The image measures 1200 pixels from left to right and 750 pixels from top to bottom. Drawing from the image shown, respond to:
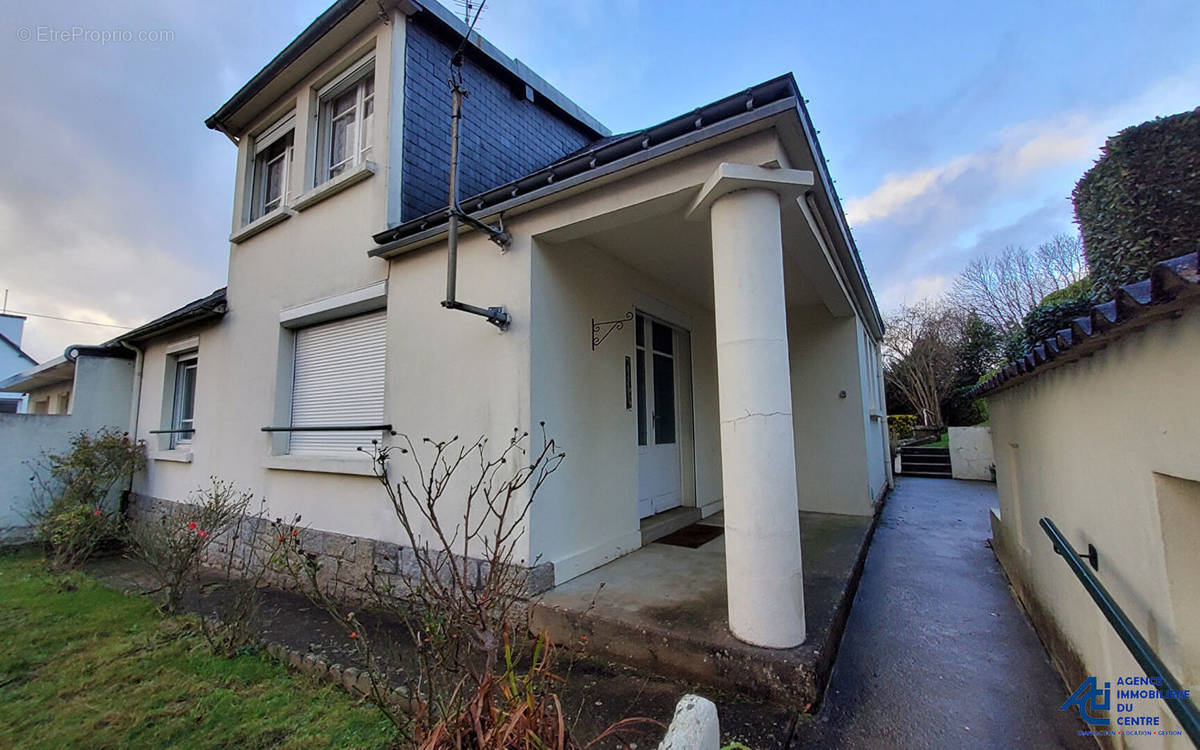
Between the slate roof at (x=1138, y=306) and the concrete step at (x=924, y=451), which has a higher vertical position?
the slate roof at (x=1138, y=306)

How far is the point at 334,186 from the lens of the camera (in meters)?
5.83

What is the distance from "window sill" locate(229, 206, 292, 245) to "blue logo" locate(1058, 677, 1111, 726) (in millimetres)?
9039

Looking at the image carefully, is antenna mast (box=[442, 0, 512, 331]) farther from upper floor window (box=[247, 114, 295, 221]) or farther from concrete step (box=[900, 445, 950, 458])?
concrete step (box=[900, 445, 950, 458])

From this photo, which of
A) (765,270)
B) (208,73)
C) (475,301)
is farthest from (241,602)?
(208,73)

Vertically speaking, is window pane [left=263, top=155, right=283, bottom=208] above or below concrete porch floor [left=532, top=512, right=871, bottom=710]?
above

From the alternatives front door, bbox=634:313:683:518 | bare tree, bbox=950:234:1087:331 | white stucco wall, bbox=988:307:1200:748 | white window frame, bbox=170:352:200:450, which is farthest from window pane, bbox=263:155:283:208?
bare tree, bbox=950:234:1087:331

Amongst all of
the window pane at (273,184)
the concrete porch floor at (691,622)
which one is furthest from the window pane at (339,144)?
the concrete porch floor at (691,622)

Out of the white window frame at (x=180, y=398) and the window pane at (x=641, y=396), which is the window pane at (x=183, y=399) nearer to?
the white window frame at (x=180, y=398)

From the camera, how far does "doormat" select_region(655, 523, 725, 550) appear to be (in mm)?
5266

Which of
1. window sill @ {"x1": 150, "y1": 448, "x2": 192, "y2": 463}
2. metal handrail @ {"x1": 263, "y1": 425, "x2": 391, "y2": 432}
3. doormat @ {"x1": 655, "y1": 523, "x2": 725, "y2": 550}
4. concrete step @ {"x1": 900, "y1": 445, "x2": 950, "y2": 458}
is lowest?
doormat @ {"x1": 655, "y1": 523, "x2": 725, "y2": 550}

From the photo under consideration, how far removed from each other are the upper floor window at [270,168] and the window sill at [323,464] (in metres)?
4.16

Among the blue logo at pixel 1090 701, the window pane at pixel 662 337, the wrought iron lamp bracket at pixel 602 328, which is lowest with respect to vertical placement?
the blue logo at pixel 1090 701

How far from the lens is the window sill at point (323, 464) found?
4.89m

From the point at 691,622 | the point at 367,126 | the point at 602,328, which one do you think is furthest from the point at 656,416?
the point at 367,126
